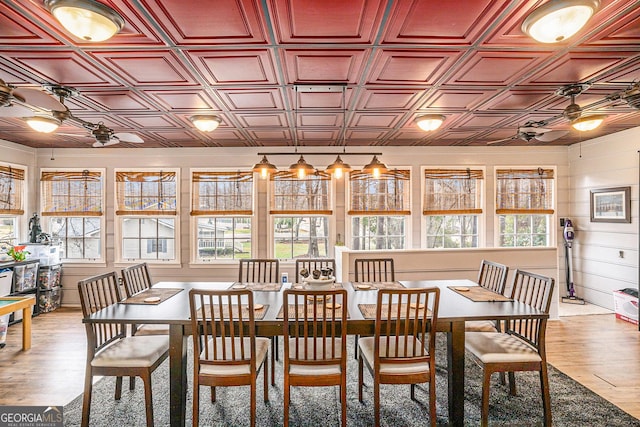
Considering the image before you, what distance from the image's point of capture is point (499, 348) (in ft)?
8.05

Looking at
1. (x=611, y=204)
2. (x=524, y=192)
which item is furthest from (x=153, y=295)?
(x=611, y=204)

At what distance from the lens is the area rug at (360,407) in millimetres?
2438

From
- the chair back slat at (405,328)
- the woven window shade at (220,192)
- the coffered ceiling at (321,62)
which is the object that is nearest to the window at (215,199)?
the woven window shade at (220,192)

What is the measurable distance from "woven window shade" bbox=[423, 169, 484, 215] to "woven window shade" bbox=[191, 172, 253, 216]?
3.02 meters

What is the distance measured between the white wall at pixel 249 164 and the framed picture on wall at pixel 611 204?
51cm

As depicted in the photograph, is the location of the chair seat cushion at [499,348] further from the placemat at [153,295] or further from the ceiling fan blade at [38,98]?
the ceiling fan blade at [38,98]

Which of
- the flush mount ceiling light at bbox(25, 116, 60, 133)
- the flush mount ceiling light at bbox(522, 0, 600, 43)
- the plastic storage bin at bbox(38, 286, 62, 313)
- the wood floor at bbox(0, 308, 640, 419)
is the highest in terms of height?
→ the flush mount ceiling light at bbox(522, 0, 600, 43)

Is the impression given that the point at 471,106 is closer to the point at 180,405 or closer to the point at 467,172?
the point at 467,172

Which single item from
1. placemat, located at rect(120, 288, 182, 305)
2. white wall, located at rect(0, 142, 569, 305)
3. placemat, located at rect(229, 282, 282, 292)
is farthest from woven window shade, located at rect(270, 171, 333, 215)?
placemat, located at rect(120, 288, 182, 305)

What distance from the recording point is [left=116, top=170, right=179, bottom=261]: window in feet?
18.2

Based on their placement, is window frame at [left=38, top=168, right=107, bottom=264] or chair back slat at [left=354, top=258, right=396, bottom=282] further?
window frame at [left=38, top=168, right=107, bottom=264]

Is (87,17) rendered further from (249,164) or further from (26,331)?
(249,164)

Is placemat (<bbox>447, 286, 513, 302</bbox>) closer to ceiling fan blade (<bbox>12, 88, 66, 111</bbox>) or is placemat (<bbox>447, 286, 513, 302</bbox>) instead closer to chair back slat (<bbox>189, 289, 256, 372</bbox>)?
chair back slat (<bbox>189, 289, 256, 372</bbox>)

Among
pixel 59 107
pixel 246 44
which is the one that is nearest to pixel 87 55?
pixel 59 107
